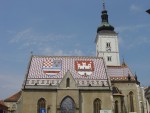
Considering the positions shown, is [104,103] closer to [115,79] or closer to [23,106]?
[115,79]

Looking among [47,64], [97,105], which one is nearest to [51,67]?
[47,64]

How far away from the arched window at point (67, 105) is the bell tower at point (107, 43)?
2687 cm

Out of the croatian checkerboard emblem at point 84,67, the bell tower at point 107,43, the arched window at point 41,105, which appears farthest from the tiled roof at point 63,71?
the bell tower at point 107,43

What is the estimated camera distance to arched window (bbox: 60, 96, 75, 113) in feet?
174

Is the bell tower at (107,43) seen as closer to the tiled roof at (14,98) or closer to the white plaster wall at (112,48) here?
the white plaster wall at (112,48)

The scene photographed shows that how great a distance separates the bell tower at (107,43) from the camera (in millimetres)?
78194

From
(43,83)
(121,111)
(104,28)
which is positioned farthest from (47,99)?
(104,28)

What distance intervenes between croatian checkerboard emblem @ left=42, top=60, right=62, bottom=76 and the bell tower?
71.2 ft

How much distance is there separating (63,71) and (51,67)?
8.96 feet

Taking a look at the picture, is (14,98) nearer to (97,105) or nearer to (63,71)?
(63,71)

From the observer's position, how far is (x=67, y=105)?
53219 millimetres

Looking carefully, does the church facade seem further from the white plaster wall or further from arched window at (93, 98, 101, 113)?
the white plaster wall

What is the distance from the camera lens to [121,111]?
180ft

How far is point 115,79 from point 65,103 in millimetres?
14721
